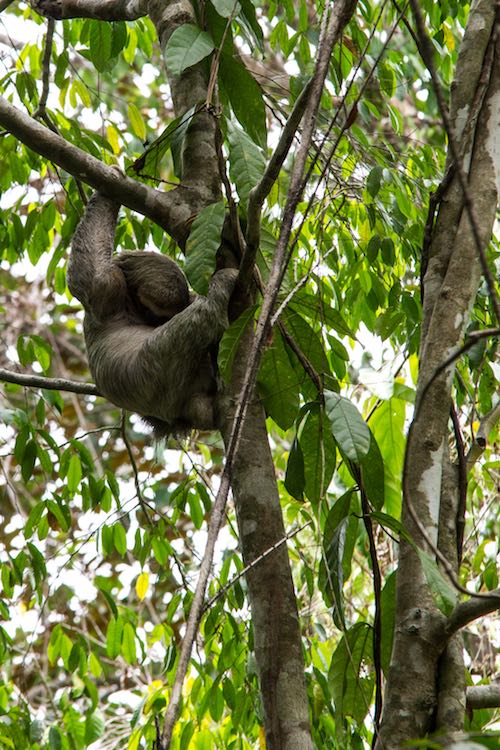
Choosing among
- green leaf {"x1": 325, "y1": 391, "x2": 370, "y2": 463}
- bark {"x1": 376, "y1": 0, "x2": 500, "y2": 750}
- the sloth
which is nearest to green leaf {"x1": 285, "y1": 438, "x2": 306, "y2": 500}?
green leaf {"x1": 325, "y1": 391, "x2": 370, "y2": 463}

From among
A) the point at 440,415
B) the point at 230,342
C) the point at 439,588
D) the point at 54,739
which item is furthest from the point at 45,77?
the point at 54,739

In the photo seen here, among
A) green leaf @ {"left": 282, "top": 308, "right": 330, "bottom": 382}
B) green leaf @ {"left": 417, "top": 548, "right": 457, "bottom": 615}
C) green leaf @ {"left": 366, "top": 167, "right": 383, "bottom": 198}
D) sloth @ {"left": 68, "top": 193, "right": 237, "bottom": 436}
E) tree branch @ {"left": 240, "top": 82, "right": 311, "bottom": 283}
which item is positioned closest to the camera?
green leaf @ {"left": 417, "top": 548, "right": 457, "bottom": 615}

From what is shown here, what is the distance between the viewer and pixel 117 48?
4.53 metres

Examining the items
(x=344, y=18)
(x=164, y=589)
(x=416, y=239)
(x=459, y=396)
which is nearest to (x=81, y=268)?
(x=416, y=239)

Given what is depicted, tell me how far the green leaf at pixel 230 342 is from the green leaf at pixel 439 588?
961 mm

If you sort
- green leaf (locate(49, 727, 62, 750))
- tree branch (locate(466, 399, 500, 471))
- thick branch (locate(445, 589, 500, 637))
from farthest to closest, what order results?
green leaf (locate(49, 727, 62, 750))
tree branch (locate(466, 399, 500, 471))
thick branch (locate(445, 589, 500, 637))

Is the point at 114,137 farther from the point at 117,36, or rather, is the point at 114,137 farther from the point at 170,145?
the point at 170,145

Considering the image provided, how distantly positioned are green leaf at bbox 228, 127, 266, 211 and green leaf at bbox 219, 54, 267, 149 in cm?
9

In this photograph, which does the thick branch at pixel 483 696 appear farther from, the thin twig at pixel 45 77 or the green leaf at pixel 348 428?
the thin twig at pixel 45 77

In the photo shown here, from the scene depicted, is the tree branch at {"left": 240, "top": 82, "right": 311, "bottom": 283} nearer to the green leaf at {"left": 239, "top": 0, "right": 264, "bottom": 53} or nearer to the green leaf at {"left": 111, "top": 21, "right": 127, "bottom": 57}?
the green leaf at {"left": 239, "top": 0, "right": 264, "bottom": 53}

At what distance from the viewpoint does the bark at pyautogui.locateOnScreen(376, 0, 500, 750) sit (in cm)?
221

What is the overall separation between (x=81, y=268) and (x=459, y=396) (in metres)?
2.02

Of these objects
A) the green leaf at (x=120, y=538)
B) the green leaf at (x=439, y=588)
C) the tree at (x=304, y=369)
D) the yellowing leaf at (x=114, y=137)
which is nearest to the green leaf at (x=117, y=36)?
the tree at (x=304, y=369)

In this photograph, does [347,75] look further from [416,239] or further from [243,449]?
[243,449]
